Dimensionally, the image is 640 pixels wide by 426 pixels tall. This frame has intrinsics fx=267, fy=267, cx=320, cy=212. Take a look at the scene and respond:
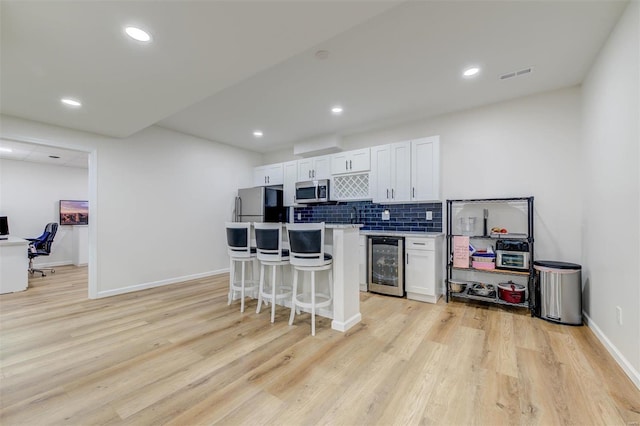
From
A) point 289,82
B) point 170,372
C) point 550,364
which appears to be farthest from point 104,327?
point 550,364

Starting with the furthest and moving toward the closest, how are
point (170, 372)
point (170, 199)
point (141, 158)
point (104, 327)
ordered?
point (170, 199), point (141, 158), point (104, 327), point (170, 372)

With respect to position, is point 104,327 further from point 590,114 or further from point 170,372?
point 590,114

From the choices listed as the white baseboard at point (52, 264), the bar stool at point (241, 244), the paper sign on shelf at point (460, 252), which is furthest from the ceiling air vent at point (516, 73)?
the white baseboard at point (52, 264)

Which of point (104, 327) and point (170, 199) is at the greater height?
point (170, 199)

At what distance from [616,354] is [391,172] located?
3.02 m

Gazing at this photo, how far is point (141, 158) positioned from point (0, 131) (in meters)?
1.49

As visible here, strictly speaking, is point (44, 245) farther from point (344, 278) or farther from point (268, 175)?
point (344, 278)

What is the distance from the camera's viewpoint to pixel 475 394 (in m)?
1.70

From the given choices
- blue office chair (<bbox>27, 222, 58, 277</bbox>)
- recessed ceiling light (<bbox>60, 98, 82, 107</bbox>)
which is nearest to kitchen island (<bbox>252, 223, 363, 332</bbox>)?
recessed ceiling light (<bbox>60, 98, 82, 107</bbox>)

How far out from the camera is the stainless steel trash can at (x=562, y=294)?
2.76 m

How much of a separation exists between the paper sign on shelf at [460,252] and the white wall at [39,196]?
28.5ft

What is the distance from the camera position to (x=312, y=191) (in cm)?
505

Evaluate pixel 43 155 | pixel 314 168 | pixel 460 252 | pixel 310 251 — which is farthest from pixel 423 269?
pixel 43 155

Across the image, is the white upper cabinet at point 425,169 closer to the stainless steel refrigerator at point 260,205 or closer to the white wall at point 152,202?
the stainless steel refrigerator at point 260,205
